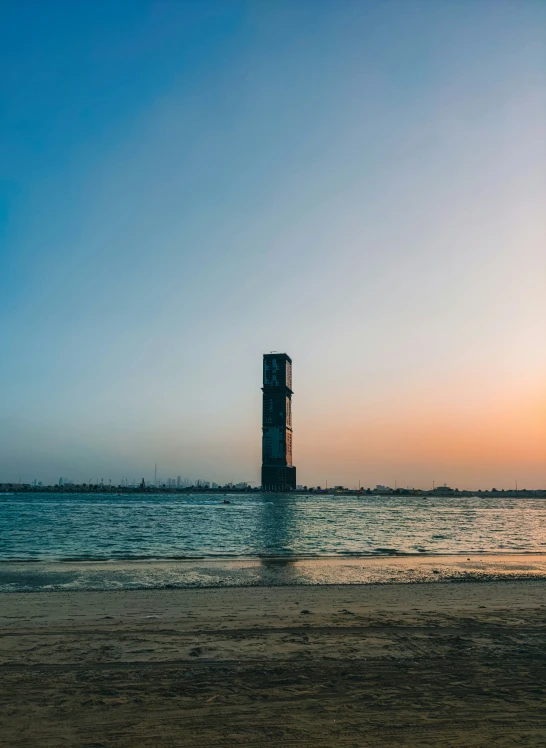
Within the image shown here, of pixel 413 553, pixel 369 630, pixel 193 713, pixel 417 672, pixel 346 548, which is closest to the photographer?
pixel 193 713

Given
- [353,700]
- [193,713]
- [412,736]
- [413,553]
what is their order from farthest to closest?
1. [413,553]
2. [353,700]
3. [193,713]
4. [412,736]

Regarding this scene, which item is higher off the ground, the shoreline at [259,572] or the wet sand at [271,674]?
the wet sand at [271,674]

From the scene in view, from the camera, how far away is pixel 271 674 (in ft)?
30.2

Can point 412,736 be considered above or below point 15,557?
above

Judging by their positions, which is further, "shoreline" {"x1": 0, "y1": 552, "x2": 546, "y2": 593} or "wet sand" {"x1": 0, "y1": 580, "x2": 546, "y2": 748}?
"shoreline" {"x1": 0, "y1": 552, "x2": 546, "y2": 593}

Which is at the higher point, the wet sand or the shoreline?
the wet sand

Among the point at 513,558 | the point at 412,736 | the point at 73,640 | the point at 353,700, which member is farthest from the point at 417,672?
the point at 513,558

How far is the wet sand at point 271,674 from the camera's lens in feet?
22.9

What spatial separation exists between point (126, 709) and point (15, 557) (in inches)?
1089

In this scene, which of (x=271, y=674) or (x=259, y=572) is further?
(x=259, y=572)

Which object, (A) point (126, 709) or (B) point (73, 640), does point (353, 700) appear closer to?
(A) point (126, 709)

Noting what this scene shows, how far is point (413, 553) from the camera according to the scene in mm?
35125

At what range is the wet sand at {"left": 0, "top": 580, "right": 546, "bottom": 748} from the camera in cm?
696

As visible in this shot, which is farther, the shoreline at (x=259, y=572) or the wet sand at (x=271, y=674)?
the shoreline at (x=259, y=572)
